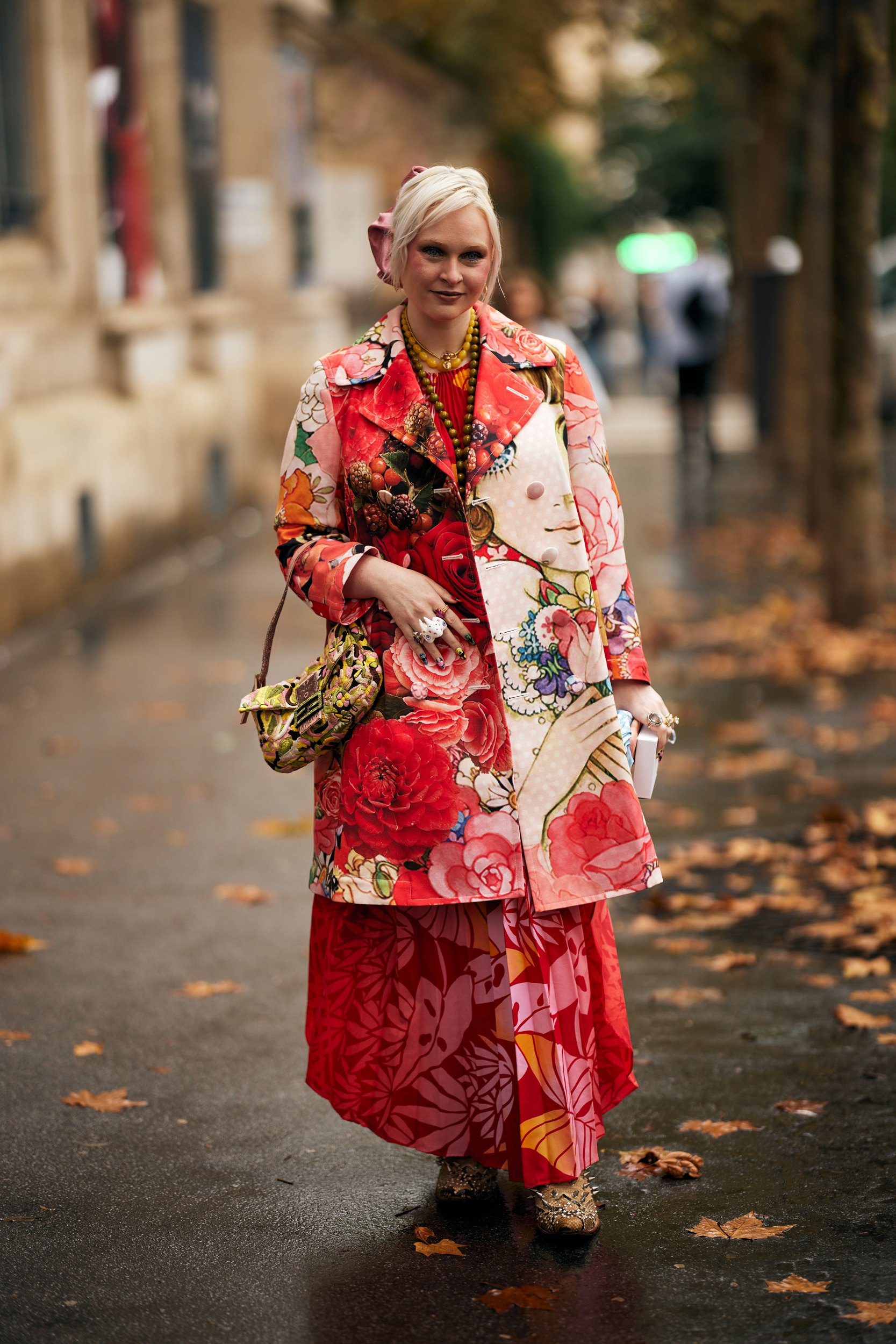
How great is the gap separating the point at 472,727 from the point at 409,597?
272 millimetres

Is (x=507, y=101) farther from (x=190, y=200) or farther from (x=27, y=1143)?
(x=27, y=1143)

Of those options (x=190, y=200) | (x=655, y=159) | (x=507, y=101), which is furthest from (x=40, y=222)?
(x=655, y=159)

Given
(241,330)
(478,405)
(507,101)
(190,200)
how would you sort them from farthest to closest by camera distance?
(507,101), (241,330), (190,200), (478,405)

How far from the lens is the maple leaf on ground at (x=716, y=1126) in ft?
13.2

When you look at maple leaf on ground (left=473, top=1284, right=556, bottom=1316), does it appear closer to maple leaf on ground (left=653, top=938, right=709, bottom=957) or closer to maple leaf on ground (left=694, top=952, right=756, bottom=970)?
maple leaf on ground (left=694, top=952, right=756, bottom=970)

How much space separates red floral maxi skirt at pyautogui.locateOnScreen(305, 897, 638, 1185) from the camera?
3.43 m

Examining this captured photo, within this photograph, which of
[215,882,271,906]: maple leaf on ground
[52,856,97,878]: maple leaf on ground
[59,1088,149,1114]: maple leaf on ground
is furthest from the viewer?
[52,856,97,878]: maple leaf on ground

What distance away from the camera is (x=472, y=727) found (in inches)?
136

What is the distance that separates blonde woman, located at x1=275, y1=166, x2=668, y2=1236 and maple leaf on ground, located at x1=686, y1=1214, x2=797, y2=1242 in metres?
0.26

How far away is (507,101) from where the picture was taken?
29516mm

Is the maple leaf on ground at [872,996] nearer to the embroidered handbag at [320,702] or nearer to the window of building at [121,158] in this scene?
the embroidered handbag at [320,702]

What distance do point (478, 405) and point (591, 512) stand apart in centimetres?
30

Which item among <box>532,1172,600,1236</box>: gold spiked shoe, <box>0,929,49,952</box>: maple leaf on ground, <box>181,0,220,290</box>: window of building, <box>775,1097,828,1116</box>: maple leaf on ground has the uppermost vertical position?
<box>181,0,220,290</box>: window of building

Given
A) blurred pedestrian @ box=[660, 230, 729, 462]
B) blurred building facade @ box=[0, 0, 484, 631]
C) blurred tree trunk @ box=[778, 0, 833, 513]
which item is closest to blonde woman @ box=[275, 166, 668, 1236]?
blurred tree trunk @ box=[778, 0, 833, 513]
